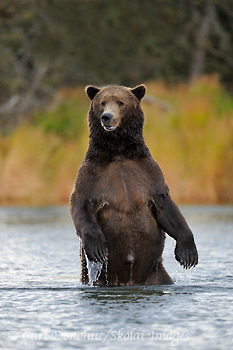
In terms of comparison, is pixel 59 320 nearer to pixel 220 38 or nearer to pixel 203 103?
pixel 203 103

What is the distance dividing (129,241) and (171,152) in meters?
11.4

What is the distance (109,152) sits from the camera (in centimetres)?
685

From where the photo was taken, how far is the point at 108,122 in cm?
659

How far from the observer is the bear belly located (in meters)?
6.62

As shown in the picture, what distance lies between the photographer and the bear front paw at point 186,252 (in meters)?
6.68

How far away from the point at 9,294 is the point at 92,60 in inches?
1139

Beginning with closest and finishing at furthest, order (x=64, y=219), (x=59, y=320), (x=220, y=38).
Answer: (x=59, y=320)
(x=64, y=219)
(x=220, y=38)

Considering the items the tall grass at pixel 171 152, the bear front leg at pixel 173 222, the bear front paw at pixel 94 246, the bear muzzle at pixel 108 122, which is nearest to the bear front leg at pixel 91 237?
the bear front paw at pixel 94 246

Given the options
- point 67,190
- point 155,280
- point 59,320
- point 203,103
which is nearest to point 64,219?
point 67,190

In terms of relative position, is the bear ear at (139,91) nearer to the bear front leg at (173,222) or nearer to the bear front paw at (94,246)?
the bear front leg at (173,222)

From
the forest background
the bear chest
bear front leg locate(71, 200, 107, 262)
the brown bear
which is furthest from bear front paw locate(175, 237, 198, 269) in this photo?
the forest background

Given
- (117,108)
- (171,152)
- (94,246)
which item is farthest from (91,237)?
(171,152)

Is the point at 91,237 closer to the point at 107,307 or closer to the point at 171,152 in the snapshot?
the point at 107,307

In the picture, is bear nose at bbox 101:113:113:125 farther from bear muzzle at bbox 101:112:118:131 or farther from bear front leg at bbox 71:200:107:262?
bear front leg at bbox 71:200:107:262
